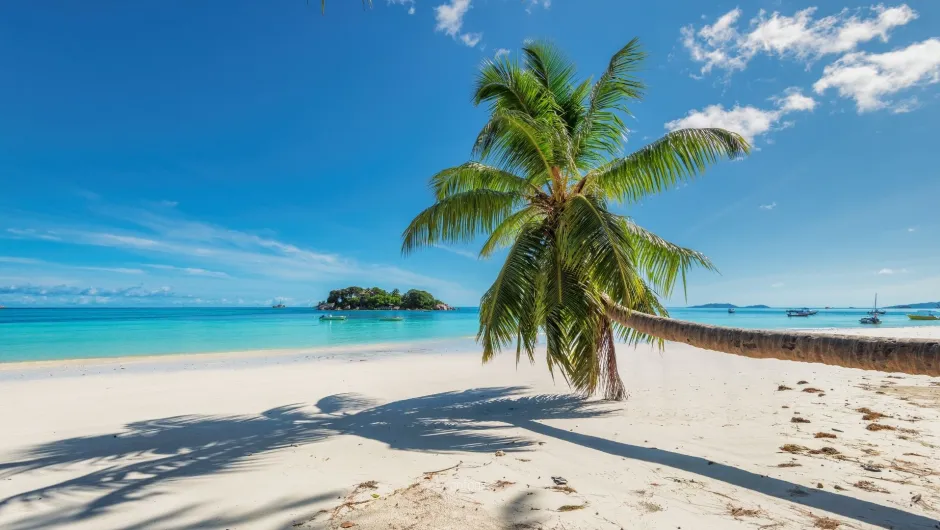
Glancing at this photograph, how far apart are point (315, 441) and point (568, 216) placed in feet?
14.5

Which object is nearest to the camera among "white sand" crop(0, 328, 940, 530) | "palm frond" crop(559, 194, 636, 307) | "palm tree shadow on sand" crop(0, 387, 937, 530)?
"white sand" crop(0, 328, 940, 530)

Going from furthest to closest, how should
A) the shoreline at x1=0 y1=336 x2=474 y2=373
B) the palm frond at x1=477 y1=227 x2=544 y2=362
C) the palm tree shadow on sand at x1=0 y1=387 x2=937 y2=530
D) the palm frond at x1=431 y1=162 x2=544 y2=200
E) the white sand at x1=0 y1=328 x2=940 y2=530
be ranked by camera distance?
the shoreline at x1=0 y1=336 x2=474 y2=373, the palm frond at x1=431 y1=162 x2=544 y2=200, the palm frond at x1=477 y1=227 x2=544 y2=362, the palm tree shadow on sand at x1=0 y1=387 x2=937 y2=530, the white sand at x1=0 y1=328 x2=940 y2=530

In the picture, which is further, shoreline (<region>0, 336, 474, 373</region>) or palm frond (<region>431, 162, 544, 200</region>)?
shoreline (<region>0, 336, 474, 373</region>)

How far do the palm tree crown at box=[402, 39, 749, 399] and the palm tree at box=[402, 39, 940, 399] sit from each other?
0.06 feet

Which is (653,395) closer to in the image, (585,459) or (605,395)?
(605,395)

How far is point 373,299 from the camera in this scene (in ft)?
302

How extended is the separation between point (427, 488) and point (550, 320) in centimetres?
335

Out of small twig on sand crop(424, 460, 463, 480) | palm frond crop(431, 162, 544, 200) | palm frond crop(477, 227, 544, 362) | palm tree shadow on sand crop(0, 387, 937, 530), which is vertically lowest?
palm tree shadow on sand crop(0, 387, 937, 530)

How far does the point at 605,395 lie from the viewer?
7148 mm

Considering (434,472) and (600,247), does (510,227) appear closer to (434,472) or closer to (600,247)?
(600,247)

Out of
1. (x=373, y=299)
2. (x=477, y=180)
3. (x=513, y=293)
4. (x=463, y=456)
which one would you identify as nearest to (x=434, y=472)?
(x=463, y=456)

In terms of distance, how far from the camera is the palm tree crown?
6.00 meters

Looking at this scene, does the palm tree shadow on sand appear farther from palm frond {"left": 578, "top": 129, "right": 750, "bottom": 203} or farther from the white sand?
palm frond {"left": 578, "top": 129, "right": 750, "bottom": 203}

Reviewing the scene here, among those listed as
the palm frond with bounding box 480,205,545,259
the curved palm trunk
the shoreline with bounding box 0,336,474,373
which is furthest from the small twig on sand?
the shoreline with bounding box 0,336,474,373
